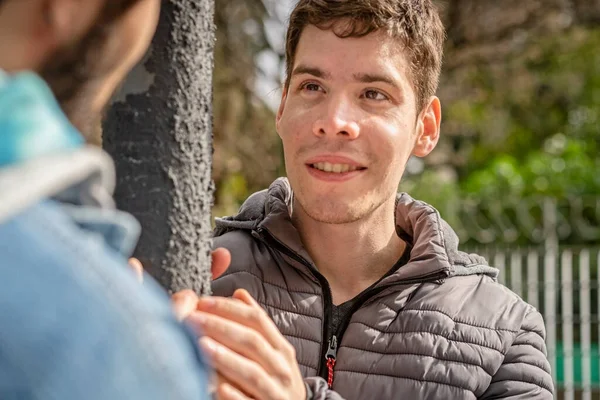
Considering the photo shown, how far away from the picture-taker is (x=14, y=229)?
0.75m

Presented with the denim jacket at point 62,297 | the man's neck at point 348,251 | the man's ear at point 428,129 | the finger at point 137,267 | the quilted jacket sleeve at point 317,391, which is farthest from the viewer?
the man's ear at point 428,129

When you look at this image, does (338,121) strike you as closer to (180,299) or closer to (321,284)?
(321,284)

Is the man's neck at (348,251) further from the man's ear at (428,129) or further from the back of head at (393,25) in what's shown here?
the back of head at (393,25)

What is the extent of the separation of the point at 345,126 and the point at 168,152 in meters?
0.76

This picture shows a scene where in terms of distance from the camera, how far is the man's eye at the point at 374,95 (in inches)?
87.9

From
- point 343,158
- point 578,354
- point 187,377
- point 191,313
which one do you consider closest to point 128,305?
point 187,377

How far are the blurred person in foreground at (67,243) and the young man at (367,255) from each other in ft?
4.33

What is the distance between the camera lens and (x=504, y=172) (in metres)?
8.96

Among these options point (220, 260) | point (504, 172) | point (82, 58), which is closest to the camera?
point (82, 58)

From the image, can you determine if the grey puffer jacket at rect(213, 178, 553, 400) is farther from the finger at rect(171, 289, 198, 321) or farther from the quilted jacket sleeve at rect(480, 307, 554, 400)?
the finger at rect(171, 289, 198, 321)

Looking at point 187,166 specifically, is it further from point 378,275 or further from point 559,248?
point 559,248

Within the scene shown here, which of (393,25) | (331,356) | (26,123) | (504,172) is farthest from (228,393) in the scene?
(504,172)

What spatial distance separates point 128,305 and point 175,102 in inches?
31.0

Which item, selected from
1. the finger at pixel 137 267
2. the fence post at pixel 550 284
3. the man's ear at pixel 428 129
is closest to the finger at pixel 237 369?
the finger at pixel 137 267
